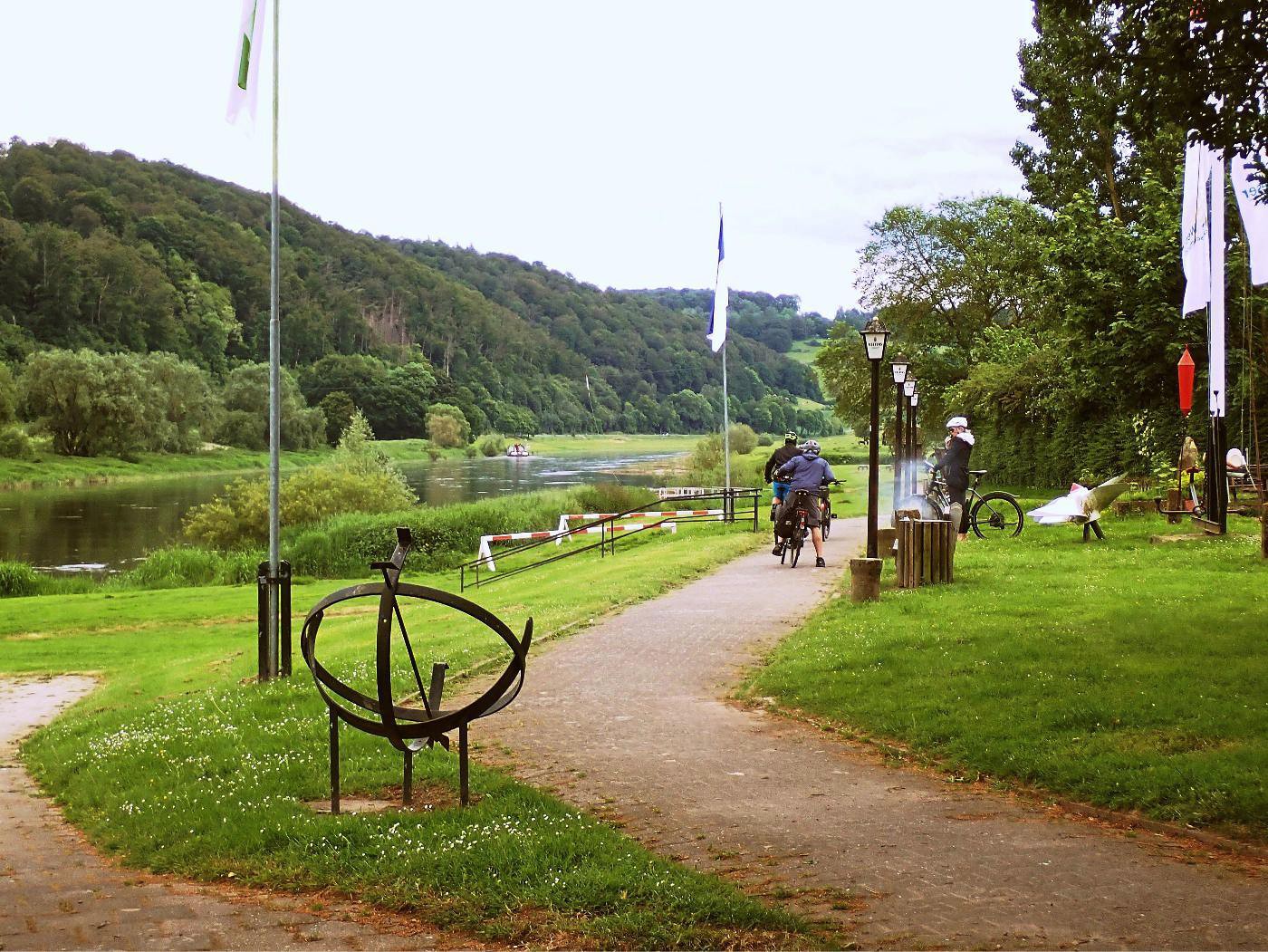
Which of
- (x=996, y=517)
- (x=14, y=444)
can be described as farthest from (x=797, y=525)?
(x=14, y=444)

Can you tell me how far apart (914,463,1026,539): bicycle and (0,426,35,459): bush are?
6896 centimetres

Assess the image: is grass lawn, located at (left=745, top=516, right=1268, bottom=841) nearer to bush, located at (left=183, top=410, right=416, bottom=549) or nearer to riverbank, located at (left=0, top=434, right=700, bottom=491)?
bush, located at (left=183, top=410, right=416, bottom=549)

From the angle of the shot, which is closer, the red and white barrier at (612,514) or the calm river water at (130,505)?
the red and white barrier at (612,514)

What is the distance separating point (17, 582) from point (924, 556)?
25.9 meters

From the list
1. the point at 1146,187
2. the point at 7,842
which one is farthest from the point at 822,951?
the point at 1146,187

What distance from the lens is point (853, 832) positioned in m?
5.78

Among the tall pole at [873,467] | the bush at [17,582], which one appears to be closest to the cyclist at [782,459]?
the tall pole at [873,467]

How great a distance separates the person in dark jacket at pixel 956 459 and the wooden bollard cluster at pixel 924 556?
4276 millimetres

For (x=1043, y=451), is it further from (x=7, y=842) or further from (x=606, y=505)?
(x=7, y=842)

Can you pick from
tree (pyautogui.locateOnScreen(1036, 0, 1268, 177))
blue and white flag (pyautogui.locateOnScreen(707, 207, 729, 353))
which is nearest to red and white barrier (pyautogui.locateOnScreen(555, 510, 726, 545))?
blue and white flag (pyautogui.locateOnScreen(707, 207, 729, 353))

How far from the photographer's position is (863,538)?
75.8 ft

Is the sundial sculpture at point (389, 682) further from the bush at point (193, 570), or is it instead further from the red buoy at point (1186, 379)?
the bush at point (193, 570)

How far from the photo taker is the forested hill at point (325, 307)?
121000mm

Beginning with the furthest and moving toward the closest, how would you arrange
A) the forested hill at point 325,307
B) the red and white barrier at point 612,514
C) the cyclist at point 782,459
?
the forested hill at point 325,307, the red and white barrier at point 612,514, the cyclist at point 782,459
